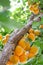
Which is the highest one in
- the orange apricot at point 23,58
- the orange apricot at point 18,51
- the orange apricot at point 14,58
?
the orange apricot at point 18,51

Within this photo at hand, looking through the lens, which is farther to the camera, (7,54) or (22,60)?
(22,60)

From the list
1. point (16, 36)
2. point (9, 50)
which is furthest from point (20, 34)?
point (9, 50)

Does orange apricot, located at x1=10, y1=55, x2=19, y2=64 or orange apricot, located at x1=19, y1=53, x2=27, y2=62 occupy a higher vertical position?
orange apricot, located at x1=19, y1=53, x2=27, y2=62

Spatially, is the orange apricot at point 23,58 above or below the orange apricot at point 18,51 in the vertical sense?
below

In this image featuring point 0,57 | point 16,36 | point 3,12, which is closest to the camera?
point 3,12

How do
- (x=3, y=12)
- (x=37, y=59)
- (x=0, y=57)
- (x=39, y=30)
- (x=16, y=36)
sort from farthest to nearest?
(x=39, y=30)
(x=37, y=59)
(x=16, y=36)
(x=0, y=57)
(x=3, y=12)

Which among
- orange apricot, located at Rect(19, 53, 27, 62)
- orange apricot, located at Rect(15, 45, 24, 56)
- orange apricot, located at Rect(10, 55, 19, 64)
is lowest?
orange apricot, located at Rect(10, 55, 19, 64)

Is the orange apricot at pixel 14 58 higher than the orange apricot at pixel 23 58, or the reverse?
the orange apricot at pixel 23 58

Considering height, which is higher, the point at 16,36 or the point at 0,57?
the point at 16,36

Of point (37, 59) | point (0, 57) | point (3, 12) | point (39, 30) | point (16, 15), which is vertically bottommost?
point (3, 12)

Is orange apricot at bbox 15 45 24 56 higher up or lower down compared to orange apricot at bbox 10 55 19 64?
higher up

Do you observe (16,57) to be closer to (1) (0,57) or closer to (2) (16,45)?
(2) (16,45)
